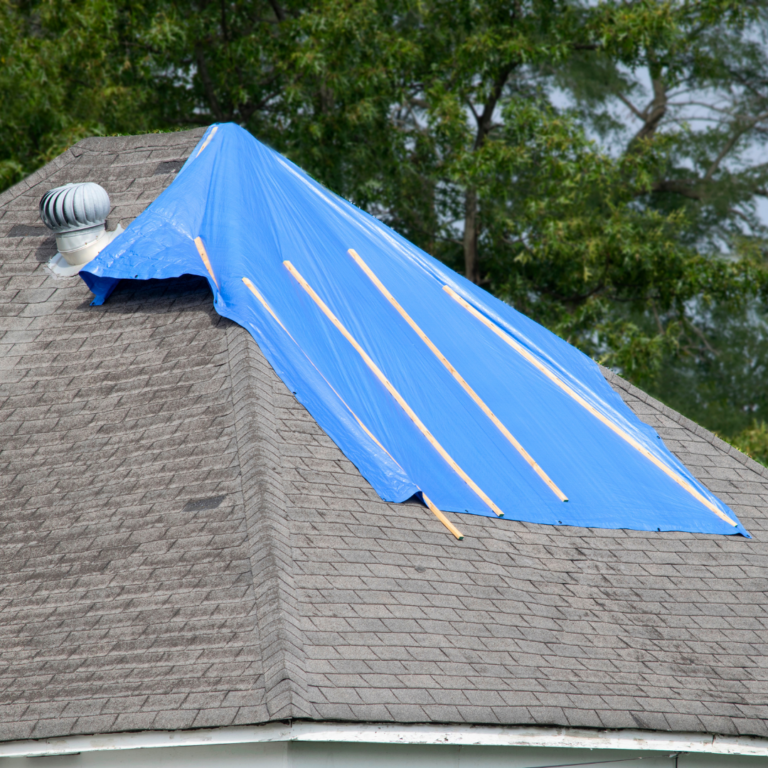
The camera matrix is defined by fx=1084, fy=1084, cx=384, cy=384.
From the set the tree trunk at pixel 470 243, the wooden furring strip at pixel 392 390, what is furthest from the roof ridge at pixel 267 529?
the tree trunk at pixel 470 243

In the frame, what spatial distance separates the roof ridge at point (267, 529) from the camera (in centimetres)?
528

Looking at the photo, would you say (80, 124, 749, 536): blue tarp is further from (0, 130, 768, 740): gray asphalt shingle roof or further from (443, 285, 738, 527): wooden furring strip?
(0, 130, 768, 740): gray asphalt shingle roof

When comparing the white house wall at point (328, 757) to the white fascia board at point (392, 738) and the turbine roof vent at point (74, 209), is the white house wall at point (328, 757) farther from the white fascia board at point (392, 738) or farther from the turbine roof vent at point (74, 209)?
the turbine roof vent at point (74, 209)

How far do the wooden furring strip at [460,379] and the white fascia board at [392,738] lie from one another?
2.07 metres

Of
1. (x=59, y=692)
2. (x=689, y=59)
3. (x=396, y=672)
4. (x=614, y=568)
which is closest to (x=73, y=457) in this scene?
(x=59, y=692)

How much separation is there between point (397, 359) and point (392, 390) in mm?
389

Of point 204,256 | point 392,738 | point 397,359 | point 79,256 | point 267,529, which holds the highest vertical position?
point 204,256

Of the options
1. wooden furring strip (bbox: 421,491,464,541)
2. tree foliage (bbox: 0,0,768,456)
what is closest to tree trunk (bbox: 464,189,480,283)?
tree foliage (bbox: 0,0,768,456)

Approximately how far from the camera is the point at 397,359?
330 inches

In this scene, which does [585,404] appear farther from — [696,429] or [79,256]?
[79,256]

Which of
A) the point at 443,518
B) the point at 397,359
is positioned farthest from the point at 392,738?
the point at 397,359

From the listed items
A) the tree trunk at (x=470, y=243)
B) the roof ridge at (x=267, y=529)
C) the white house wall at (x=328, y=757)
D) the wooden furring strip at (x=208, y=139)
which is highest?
the wooden furring strip at (x=208, y=139)

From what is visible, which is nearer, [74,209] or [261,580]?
[261,580]

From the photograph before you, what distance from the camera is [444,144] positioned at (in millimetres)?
18172
